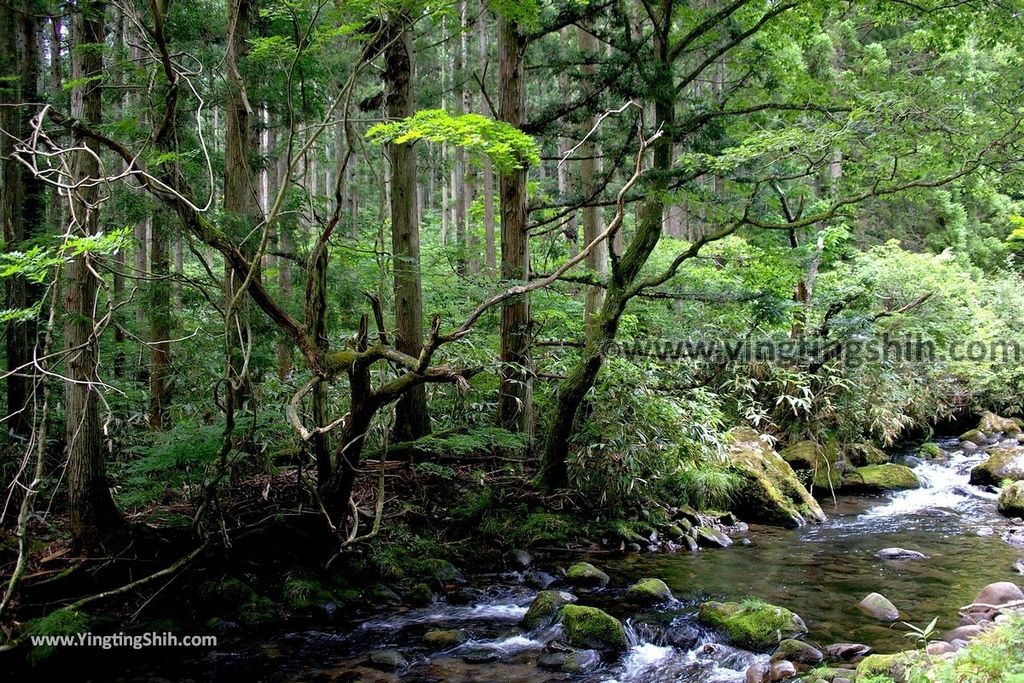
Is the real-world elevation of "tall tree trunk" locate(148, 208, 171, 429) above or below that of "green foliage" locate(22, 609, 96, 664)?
above

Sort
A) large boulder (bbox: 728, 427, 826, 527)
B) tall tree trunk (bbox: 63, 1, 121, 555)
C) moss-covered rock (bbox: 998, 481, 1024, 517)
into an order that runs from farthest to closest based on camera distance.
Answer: large boulder (bbox: 728, 427, 826, 527), moss-covered rock (bbox: 998, 481, 1024, 517), tall tree trunk (bbox: 63, 1, 121, 555)

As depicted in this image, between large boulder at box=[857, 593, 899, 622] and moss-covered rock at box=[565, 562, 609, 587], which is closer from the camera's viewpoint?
large boulder at box=[857, 593, 899, 622]

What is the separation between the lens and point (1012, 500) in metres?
10.1

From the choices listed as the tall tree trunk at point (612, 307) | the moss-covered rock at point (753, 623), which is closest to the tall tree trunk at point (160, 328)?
the tall tree trunk at point (612, 307)

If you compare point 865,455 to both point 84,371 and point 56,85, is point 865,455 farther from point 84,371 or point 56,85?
point 56,85

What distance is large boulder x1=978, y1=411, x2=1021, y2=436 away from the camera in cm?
1616

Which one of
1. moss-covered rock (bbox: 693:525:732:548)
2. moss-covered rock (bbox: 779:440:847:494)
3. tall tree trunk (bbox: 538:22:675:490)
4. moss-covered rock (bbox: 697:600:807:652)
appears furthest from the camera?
moss-covered rock (bbox: 779:440:847:494)

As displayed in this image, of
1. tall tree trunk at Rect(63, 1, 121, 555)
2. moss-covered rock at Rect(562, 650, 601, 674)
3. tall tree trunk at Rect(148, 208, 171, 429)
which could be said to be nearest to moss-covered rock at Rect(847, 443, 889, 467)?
moss-covered rock at Rect(562, 650, 601, 674)

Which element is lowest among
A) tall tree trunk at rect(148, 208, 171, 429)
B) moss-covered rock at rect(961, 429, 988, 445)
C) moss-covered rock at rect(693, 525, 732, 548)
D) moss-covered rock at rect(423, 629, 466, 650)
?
moss-covered rock at rect(693, 525, 732, 548)

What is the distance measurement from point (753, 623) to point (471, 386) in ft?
13.7

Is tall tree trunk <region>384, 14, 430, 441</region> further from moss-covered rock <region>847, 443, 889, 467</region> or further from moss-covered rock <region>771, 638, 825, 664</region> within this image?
moss-covered rock <region>847, 443, 889, 467</region>

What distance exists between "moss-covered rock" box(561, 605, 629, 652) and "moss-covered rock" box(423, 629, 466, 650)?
3.09 feet

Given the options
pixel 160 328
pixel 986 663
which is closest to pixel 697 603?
pixel 986 663

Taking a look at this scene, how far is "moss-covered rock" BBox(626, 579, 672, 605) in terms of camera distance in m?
7.07
